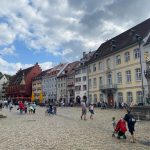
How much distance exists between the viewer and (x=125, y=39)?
165ft

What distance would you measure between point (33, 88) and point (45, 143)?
3705 inches

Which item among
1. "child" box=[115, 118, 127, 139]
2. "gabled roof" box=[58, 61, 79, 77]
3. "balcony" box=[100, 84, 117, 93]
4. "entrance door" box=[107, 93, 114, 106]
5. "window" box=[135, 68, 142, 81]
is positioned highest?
"gabled roof" box=[58, 61, 79, 77]

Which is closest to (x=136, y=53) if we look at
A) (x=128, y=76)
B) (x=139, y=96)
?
(x=128, y=76)

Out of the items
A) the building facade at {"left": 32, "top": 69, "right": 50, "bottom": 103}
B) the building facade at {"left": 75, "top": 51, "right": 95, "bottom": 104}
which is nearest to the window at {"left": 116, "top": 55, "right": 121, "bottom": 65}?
the building facade at {"left": 75, "top": 51, "right": 95, "bottom": 104}

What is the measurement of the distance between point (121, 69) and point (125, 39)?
6.11 meters

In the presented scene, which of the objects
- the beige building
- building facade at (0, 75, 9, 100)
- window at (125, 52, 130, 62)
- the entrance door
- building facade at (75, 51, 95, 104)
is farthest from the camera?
building facade at (0, 75, 9, 100)

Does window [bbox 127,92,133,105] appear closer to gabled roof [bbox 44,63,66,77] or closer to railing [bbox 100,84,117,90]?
railing [bbox 100,84,117,90]

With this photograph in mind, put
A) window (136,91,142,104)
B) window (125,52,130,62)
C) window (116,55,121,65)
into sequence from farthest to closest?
1. window (116,55,121,65)
2. window (125,52,130,62)
3. window (136,91,142,104)

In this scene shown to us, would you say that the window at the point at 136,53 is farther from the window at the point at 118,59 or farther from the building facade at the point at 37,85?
the building facade at the point at 37,85

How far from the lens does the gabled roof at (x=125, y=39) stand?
4516 cm

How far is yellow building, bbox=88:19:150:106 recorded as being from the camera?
4347cm

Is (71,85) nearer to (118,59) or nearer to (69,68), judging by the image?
(69,68)

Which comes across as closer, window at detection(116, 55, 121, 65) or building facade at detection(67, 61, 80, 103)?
window at detection(116, 55, 121, 65)

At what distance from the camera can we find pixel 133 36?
154ft
